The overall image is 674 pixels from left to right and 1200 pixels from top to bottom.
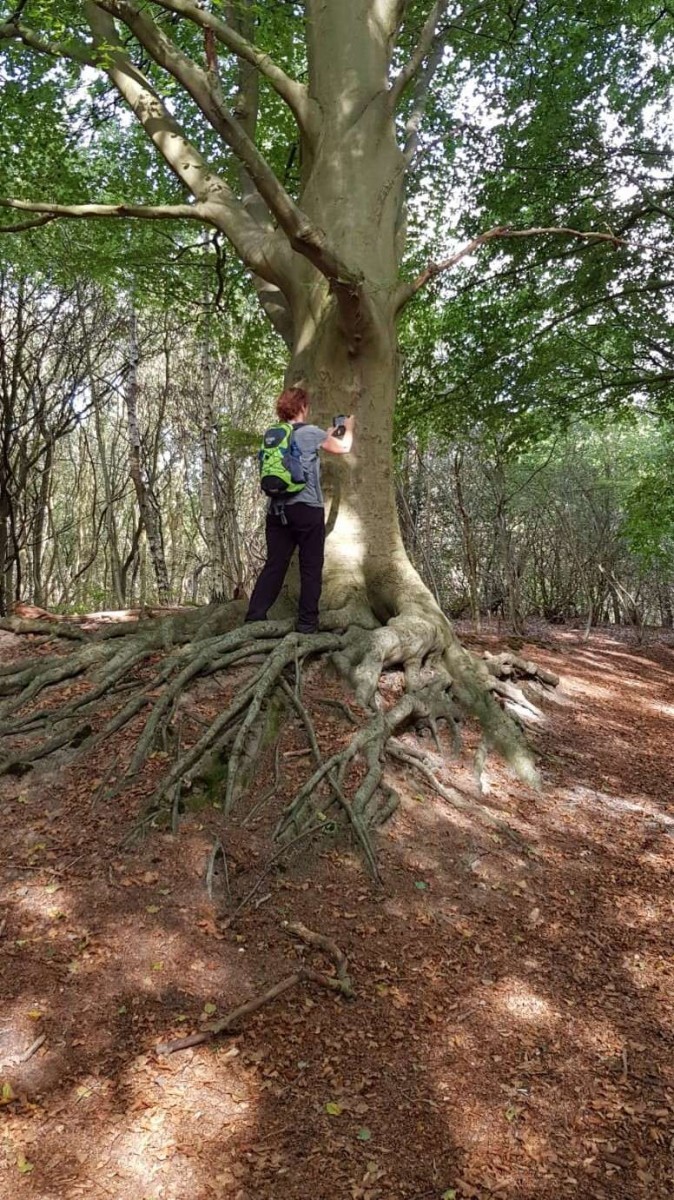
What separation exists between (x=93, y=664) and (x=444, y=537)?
16379 mm

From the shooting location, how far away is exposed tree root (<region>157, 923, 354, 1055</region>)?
245 cm

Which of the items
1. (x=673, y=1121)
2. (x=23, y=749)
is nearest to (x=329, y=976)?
(x=673, y=1121)

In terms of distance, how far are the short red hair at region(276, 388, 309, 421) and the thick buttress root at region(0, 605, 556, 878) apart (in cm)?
162

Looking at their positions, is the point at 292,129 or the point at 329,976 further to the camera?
the point at 292,129

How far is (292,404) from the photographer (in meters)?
5.20

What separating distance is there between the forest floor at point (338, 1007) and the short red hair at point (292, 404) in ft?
7.97

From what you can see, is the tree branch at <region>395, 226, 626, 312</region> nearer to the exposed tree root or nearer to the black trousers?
the black trousers

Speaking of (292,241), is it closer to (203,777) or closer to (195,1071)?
(203,777)

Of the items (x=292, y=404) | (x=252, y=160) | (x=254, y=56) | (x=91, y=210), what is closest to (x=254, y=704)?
(x=292, y=404)

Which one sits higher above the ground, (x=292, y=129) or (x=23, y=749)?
(x=292, y=129)

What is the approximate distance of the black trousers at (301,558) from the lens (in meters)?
5.17

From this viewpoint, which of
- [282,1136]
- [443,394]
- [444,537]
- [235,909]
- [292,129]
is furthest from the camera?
[444,537]

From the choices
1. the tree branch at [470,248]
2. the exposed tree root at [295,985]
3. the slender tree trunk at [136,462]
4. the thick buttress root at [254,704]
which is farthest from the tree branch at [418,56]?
the slender tree trunk at [136,462]

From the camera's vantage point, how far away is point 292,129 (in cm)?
881
